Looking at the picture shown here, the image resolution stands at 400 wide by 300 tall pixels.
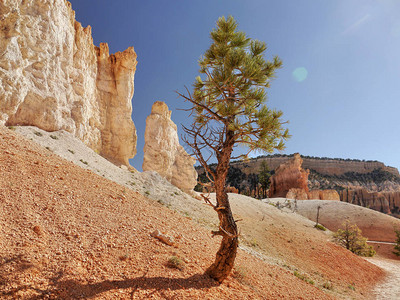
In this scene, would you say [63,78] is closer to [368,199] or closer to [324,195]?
[324,195]

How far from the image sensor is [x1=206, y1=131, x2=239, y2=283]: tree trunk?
5.19 metres

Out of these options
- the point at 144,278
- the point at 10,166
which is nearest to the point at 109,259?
the point at 144,278

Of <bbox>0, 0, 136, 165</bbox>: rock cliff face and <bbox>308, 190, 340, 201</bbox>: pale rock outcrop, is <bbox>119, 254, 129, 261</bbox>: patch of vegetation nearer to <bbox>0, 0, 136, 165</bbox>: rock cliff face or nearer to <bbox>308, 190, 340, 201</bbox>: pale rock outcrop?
<bbox>0, 0, 136, 165</bbox>: rock cliff face

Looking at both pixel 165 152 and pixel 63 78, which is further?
pixel 165 152

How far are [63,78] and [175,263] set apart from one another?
17613mm

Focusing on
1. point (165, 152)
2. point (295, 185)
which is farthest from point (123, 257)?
point (295, 185)

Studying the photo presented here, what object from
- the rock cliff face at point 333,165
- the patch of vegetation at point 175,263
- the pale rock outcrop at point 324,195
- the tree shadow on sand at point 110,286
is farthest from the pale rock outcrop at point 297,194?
the rock cliff face at point 333,165

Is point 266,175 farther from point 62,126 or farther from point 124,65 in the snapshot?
point 62,126

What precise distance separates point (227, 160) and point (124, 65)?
74.7ft

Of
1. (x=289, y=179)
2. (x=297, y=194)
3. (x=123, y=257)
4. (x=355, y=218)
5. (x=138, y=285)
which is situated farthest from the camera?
(x=289, y=179)

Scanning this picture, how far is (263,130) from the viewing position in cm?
544

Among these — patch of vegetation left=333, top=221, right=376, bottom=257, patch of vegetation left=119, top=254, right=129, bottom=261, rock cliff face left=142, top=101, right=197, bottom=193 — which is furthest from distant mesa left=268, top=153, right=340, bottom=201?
patch of vegetation left=119, top=254, right=129, bottom=261

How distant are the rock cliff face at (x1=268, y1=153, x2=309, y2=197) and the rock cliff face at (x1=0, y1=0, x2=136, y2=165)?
40.1m

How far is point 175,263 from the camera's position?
16.4 feet
